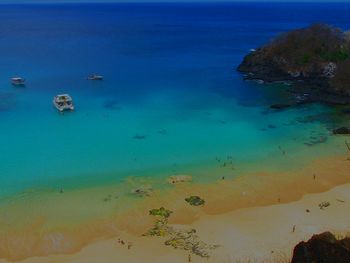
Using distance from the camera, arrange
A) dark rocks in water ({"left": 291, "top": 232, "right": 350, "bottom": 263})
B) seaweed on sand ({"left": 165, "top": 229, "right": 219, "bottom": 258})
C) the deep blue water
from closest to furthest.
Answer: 1. dark rocks in water ({"left": 291, "top": 232, "right": 350, "bottom": 263})
2. seaweed on sand ({"left": 165, "top": 229, "right": 219, "bottom": 258})
3. the deep blue water

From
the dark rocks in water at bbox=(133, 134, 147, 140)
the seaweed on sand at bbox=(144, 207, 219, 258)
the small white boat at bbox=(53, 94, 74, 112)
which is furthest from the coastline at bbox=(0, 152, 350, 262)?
the small white boat at bbox=(53, 94, 74, 112)

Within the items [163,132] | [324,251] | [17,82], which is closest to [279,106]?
[163,132]

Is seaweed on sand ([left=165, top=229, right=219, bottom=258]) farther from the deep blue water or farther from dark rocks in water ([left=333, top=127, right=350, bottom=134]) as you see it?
dark rocks in water ([left=333, top=127, right=350, bottom=134])

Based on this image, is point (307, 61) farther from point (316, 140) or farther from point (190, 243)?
point (190, 243)

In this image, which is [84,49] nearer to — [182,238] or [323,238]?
[182,238]

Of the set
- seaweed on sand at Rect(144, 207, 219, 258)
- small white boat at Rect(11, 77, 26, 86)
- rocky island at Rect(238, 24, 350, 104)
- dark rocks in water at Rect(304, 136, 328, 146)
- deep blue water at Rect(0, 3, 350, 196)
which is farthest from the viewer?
small white boat at Rect(11, 77, 26, 86)

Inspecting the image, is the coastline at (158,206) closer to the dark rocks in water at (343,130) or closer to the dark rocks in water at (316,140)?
the dark rocks in water at (316,140)

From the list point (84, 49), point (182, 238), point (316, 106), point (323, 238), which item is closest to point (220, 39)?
point (84, 49)
